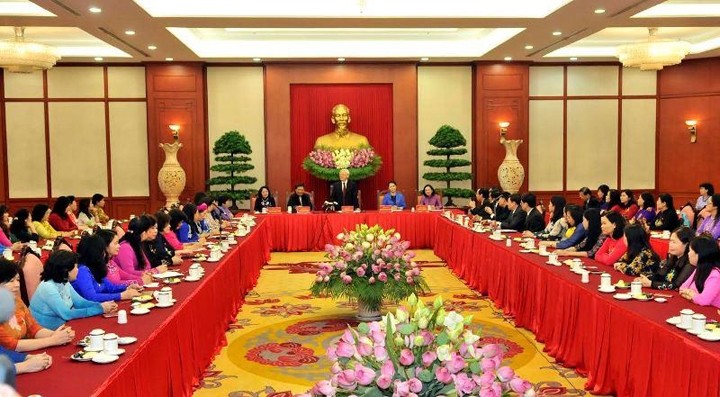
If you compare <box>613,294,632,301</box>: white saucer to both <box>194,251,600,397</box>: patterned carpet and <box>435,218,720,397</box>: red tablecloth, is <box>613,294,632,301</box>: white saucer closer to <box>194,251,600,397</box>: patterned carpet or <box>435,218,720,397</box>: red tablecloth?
<box>435,218,720,397</box>: red tablecloth

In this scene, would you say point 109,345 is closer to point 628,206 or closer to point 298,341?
point 298,341

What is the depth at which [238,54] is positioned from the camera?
13250 millimetres

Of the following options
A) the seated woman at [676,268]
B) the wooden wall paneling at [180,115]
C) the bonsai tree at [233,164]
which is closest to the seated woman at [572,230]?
the seated woman at [676,268]

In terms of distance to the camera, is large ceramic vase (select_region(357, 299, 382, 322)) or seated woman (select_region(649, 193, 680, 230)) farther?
seated woman (select_region(649, 193, 680, 230))

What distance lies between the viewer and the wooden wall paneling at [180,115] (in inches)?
539

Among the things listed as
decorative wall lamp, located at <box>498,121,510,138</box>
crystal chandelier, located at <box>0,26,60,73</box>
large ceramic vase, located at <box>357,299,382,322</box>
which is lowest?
large ceramic vase, located at <box>357,299,382,322</box>

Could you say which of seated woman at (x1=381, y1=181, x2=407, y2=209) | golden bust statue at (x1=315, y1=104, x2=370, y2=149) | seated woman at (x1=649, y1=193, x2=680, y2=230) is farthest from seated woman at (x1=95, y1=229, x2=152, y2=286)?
golden bust statue at (x1=315, y1=104, x2=370, y2=149)

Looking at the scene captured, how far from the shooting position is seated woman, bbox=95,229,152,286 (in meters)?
5.26

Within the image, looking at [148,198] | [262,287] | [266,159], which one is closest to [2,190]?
[148,198]

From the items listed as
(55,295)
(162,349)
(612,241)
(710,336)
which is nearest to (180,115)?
(612,241)

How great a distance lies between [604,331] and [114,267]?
11.8ft

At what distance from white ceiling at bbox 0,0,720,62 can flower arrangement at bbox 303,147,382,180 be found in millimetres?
1765

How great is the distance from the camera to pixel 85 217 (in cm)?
1050

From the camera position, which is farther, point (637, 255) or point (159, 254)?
point (159, 254)
